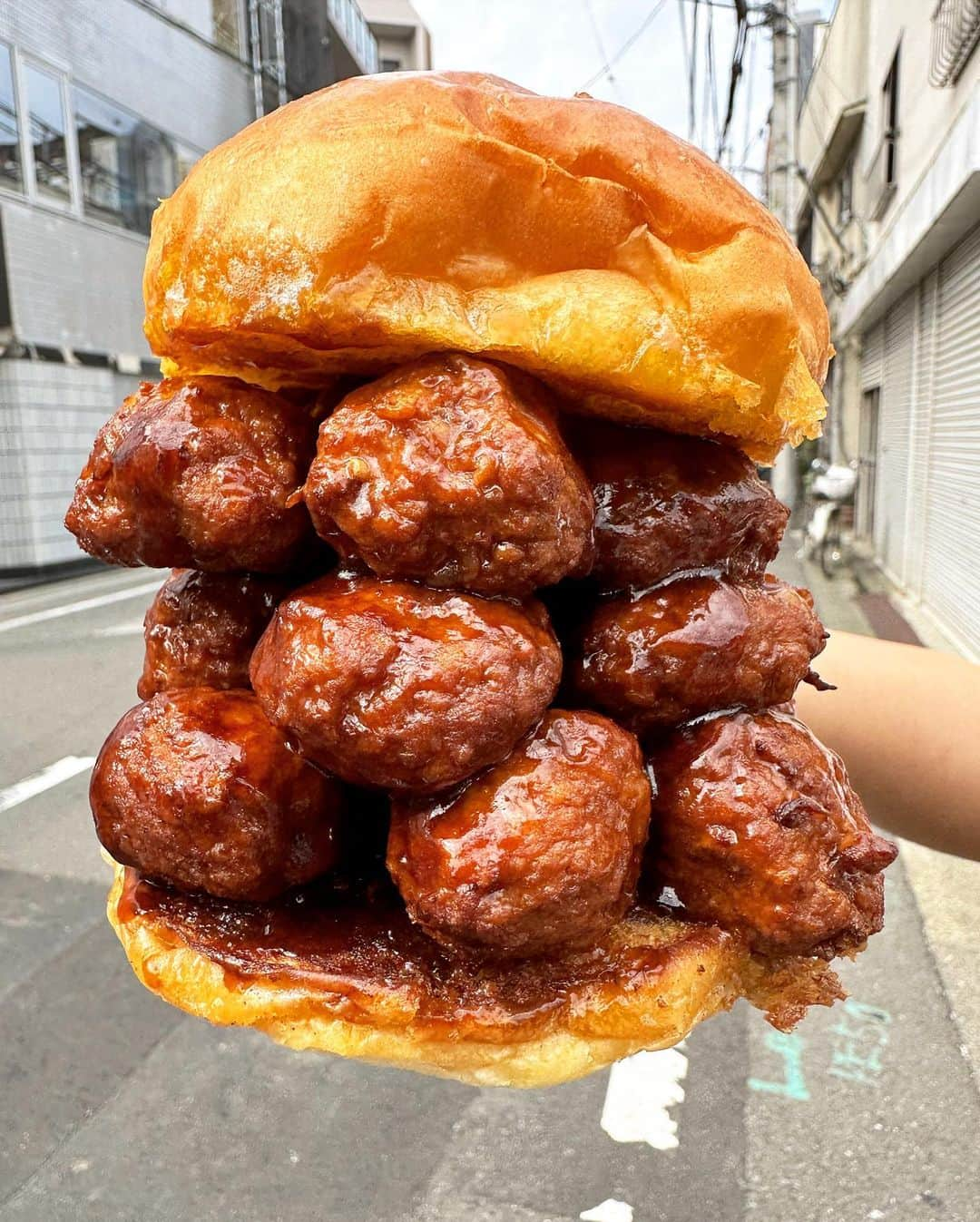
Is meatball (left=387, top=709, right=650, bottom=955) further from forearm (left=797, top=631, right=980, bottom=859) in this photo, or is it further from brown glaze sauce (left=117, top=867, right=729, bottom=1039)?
forearm (left=797, top=631, right=980, bottom=859)

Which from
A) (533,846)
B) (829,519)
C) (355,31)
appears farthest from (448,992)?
(355,31)

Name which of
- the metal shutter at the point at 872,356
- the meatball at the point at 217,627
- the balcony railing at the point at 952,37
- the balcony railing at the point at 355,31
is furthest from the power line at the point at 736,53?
the balcony railing at the point at 355,31

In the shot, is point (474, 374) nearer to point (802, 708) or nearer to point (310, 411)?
point (310, 411)

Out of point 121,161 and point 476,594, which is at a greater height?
point 121,161

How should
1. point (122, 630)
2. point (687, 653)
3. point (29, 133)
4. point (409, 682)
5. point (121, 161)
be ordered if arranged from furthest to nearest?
point (121, 161) → point (29, 133) → point (122, 630) → point (687, 653) → point (409, 682)

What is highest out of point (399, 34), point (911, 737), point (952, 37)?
point (399, 34)

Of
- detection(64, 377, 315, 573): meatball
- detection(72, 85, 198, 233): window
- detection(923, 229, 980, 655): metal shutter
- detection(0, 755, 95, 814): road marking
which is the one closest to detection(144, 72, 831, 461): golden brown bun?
detection(64, 377, 315, 573): meatball

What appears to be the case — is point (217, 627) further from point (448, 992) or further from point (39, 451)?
point (39, 451)
